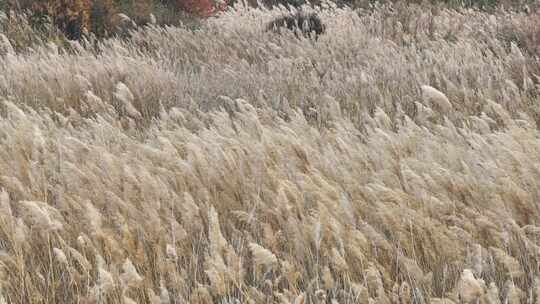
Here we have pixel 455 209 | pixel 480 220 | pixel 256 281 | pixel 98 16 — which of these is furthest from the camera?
pixel 98 16

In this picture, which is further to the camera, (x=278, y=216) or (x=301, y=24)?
(x=301, y=24)

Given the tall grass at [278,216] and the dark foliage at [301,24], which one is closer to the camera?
the tall grass at [278,216]

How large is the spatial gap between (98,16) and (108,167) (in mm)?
8685

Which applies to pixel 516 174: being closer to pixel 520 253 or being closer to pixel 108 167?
pixel 520 253

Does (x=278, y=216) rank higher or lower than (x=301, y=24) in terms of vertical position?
higher

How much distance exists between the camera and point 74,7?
33.7ft

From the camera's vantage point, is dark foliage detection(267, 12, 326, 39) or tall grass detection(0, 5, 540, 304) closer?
tall grass detection(0, 5, 540, 304)

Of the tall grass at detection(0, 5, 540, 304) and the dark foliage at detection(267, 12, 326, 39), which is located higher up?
the tall grass at detection(0, 5, 540, 304)

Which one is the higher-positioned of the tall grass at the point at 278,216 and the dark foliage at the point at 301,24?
the tall grass at the point at 278,216

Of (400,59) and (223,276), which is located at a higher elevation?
(223,276)

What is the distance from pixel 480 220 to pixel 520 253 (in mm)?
174

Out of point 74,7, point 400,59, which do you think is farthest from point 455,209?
point 74,7

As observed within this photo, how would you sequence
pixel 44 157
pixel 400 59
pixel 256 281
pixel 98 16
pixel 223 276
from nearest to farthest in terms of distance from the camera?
pixel 223 276
pixel 256 281
pixel 44 157
pixel 400 59
pixel 98 16

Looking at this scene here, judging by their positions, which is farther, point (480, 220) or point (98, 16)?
point (98, 16)
